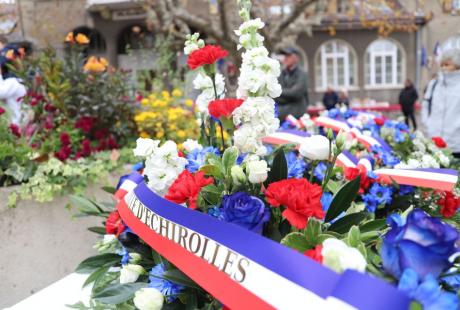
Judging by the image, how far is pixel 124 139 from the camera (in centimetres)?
372

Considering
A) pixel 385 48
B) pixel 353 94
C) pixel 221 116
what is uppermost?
pixel 221 116

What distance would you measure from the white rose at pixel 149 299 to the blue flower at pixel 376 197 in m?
0.82

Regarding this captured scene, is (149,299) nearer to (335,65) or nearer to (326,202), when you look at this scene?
(326,202)

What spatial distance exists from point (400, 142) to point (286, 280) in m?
2.27

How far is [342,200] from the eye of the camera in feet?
3.61

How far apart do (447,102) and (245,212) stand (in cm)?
313

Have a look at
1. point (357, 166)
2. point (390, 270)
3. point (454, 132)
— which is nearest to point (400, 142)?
point (454, 132)

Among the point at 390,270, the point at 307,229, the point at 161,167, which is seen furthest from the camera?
the point at 161,167

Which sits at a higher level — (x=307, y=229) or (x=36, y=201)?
(x=307, y=229)

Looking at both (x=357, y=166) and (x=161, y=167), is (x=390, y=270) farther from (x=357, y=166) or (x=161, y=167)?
(x=357, y=166)

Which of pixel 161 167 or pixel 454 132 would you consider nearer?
pixel 161 167

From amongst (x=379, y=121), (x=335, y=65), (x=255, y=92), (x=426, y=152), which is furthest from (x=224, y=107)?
(x=335, y=65)

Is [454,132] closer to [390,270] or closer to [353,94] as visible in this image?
[390,270]

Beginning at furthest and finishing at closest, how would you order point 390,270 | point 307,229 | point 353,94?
1. point 353,94
2. point 307,229
3. point 390,270
